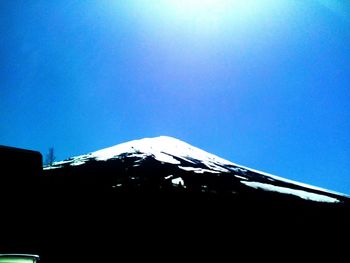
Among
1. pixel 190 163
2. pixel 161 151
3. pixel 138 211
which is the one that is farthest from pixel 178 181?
pixel 161 151

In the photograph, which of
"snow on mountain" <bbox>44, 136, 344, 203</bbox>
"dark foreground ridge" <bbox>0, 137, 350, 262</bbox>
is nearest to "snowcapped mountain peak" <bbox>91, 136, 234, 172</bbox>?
"snow on mountain" <bbox>44, 136, 344, 203</bbox>

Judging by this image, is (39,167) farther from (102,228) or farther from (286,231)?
(286,231)

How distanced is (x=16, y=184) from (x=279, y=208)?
3979 mm

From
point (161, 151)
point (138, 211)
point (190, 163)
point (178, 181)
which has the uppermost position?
point (161, 151)

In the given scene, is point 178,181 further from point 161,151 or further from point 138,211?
point 161,151

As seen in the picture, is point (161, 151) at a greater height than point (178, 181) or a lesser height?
greater

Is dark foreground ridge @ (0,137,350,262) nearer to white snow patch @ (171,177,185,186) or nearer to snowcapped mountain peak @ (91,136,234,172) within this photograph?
white snow patch @ (171,177,185,186)

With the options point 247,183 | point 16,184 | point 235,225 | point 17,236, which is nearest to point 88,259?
point 17,236

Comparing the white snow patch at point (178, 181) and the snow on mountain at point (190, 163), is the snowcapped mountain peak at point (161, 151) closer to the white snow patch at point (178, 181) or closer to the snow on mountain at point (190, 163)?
the snow on mountain at point (190, 163)

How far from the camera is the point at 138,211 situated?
144 inches

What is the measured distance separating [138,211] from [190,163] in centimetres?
154

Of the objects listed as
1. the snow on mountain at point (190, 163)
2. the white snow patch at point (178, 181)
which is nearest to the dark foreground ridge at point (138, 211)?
the white snow patch at point (178, 181)

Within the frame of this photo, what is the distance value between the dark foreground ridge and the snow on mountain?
12cm

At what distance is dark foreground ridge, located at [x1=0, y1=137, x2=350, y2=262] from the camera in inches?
136
